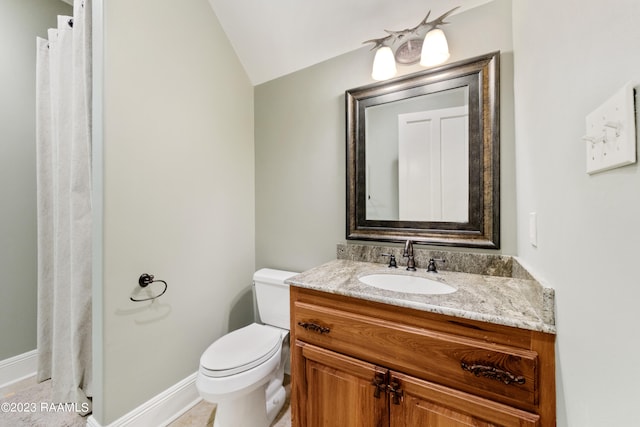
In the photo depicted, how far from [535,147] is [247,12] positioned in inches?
73.9

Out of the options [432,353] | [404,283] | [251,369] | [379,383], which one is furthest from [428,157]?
[251,369]

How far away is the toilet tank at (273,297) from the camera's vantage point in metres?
1.65

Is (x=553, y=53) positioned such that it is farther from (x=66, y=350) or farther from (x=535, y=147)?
(x=66, y=350)

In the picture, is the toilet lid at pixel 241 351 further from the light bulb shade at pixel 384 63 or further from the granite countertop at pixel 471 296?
the light bulb shade at pixel 384 63

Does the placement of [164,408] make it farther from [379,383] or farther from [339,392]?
[379,383]

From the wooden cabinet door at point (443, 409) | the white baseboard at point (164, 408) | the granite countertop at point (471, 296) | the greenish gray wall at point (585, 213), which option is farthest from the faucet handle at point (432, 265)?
the white baseboard at point (164, 408)

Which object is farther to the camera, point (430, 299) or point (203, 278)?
point (203, 278)

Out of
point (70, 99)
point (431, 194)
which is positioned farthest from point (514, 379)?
point (70, 99)

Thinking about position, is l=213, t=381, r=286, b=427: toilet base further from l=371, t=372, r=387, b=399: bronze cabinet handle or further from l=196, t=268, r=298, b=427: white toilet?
l=371, t=372, r=387, b=399: bronze cabinet handle

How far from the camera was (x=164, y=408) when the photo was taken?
1.40 m

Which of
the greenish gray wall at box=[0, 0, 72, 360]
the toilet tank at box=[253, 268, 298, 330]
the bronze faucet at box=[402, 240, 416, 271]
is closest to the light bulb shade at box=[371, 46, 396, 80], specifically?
the bronze faucet at box=[402, 240, 416, 271]

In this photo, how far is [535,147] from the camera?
91cm

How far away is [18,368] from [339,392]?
230 cm

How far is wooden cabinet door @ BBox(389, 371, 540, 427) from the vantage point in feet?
2.53
